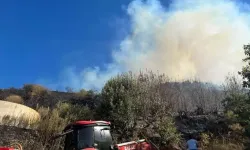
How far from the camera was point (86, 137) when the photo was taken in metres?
14.3

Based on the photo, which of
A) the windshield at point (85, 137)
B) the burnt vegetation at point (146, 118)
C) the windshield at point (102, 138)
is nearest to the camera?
the windshield at point (85, 137)

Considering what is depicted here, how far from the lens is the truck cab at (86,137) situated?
46.6ft

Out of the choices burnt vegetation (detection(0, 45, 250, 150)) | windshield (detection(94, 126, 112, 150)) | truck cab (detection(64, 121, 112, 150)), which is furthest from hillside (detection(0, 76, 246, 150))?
windshield (detection(94, 126, 112, 150))

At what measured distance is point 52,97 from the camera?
3681 centimetres

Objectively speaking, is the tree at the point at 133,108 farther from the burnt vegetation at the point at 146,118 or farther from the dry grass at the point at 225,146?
the dry grass at the point at 225,146

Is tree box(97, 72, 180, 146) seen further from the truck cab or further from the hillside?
the truck cab

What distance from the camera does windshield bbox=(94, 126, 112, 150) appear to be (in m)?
14.4

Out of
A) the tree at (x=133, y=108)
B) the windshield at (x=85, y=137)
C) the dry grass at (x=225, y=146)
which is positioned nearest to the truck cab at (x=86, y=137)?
the windshield at (x=85, y=137)

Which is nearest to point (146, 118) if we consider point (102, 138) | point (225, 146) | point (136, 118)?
point (136, 118)

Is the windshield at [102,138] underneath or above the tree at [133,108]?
underneath

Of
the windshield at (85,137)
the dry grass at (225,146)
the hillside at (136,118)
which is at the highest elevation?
the hillside at (136,118)

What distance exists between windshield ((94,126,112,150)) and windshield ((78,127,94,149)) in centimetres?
18

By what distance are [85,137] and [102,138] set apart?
64 centimetres

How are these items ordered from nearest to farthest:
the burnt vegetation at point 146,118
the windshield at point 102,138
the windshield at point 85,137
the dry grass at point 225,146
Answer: the windshield at point 85,137 < the windshield at point 102,138 < the burnt vegetation at point 146,118 < the dry grass at point 225,146
